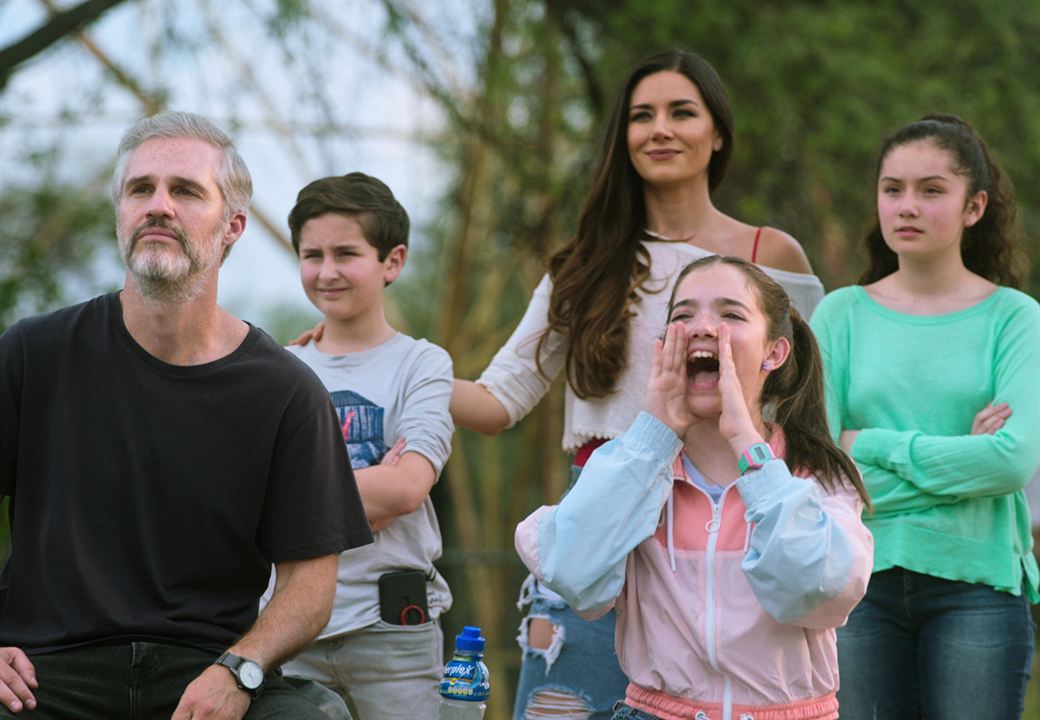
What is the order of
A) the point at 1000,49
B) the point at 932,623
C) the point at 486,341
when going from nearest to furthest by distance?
the point at 932,623 < the point at 1000,49 < the point at 486,341

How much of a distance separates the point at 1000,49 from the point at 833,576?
699cm

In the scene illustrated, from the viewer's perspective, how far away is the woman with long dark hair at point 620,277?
141 inches

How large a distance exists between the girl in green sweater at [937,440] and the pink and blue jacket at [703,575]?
1.84ft

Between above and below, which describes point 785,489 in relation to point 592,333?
below

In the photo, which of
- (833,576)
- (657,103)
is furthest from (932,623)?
(657,103)

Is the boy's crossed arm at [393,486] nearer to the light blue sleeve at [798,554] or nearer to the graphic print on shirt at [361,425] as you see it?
the graphic print on shirt at [361,425]

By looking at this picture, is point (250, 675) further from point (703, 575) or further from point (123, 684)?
point (703, 575)

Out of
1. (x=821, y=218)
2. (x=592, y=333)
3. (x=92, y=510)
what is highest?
(x=821, y=218)

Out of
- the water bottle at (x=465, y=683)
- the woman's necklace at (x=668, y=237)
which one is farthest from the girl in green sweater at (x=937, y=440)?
the water bottle at (x=465, y=683)

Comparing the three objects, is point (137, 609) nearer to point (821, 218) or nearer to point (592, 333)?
point (592, 333)

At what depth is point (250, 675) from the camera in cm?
275

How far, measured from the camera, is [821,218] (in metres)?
8.98

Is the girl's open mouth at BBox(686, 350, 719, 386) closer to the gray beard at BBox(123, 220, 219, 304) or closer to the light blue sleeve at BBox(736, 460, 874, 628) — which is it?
the light blue sleeve at BBox(736, 460, 874, 628)

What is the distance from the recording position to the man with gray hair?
2781 millimetres
